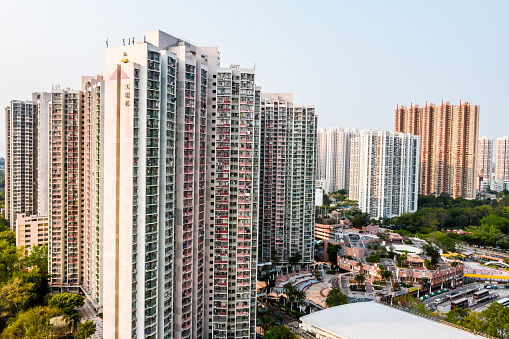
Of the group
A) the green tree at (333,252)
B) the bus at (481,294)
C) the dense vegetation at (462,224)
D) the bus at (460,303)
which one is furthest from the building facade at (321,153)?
the bus at (460,303)

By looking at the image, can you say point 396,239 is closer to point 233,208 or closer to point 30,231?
point 233,208

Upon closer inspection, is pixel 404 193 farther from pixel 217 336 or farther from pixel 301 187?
pixel 217 336

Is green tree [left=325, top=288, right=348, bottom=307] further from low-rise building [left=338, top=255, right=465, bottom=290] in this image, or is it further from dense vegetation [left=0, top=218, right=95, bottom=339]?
dense vegetation [left=0, top=218, right=95, bottom=339]

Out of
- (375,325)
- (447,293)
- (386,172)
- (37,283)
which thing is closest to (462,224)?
(386,172)

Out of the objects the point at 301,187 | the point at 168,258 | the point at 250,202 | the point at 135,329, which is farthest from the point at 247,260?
the point at 301,187

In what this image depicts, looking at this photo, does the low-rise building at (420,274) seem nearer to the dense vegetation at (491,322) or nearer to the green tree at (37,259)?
the dense vegetation at (491,322)
